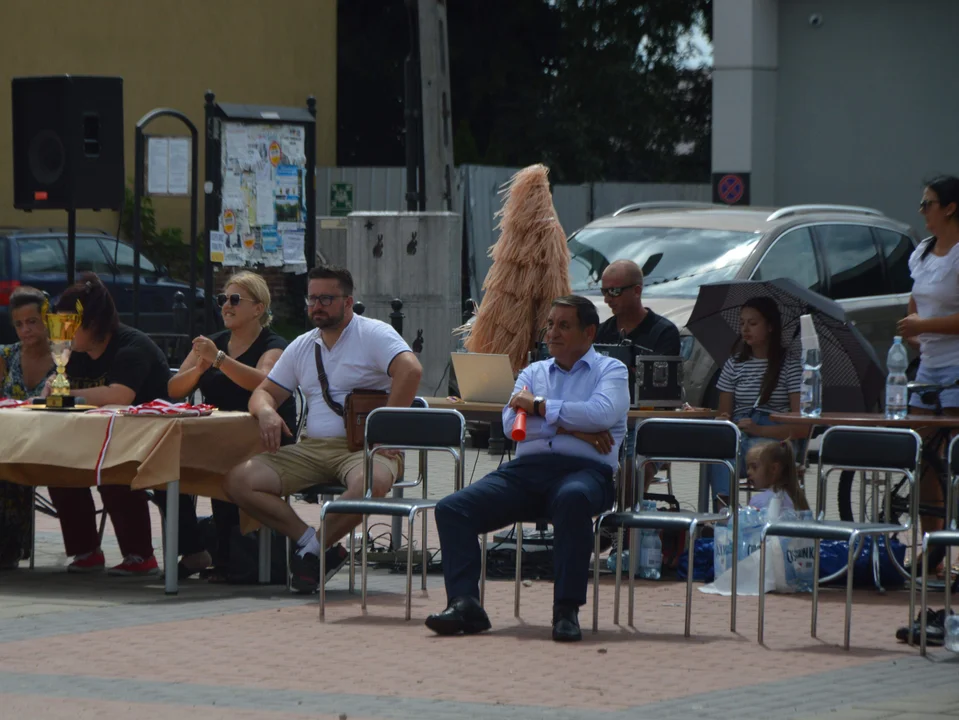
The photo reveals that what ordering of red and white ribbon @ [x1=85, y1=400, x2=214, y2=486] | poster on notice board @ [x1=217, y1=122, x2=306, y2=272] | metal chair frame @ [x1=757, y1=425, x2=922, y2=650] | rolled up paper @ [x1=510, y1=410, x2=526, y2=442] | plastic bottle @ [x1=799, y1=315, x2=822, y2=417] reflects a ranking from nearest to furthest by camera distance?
metal chair frame @ [x1=757, y1=425, x2=922, y2=650] → rolled up paper @ [x1=510, y1=410, x2=526, y2=442] → red and white ribbon @ [x1=85, y1=400, x2=214, y2=486] → plastic bottle @ [x1=799, y1=315, x2=822, y2=417] → poster on notice board @ [x1=217, y1=122, x2=306, y2=272]

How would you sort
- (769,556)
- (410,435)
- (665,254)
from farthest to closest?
1. (665,254)
2. (769,556)
3. (410,435)

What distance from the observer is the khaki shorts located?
946 cm

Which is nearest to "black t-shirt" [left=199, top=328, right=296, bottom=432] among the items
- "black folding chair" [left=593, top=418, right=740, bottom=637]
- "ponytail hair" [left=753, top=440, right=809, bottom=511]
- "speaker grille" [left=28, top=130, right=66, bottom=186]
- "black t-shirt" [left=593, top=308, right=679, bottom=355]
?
"black t-shirt" [left=593, top=308, right=679, bottom=355]

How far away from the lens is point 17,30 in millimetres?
28562

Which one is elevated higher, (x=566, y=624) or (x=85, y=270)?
(x=85, y=270)

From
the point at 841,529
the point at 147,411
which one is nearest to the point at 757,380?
the point at 841,529

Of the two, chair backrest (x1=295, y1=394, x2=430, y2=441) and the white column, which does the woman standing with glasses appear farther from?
the white column

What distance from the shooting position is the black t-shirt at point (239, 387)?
10.2 m

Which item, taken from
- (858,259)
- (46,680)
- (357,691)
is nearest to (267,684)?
(357,691)

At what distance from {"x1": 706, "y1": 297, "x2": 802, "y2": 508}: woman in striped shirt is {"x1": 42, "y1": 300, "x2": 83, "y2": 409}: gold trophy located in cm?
344

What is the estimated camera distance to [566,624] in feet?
26.4

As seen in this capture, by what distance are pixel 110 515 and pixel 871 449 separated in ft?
13.5

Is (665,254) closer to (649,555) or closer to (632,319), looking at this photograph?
(632,319)

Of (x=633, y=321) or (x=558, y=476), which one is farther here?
(x=633, y=321)
